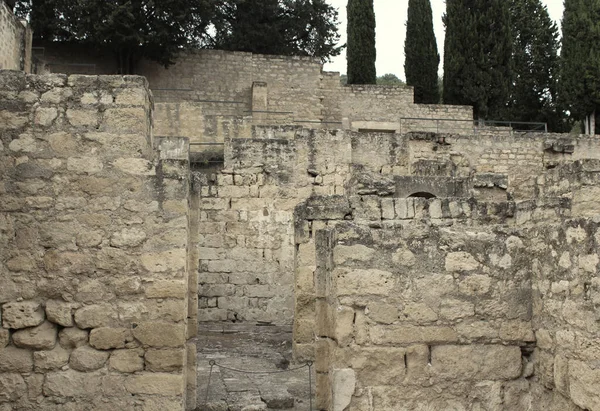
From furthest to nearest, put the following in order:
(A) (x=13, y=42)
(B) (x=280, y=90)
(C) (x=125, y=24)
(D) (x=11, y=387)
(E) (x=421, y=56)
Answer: (E) (x=421, y=56)
(B) (x=280, y=90)
(C) (x=125, y=24)
(A) (x=13, y=42)
(D) (x=11, y=387)

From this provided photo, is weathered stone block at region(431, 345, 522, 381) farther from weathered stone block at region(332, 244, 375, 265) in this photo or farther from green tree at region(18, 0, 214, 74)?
green tree at region(18, 0, 214, 74)

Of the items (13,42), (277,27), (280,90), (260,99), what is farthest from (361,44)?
(13,42)

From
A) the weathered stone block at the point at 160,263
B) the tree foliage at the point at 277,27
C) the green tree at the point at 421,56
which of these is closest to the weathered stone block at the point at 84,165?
the weathered stone block at the point at 160,263

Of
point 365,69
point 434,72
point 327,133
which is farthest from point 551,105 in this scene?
point 327,133

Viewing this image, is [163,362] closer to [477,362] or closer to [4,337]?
[4,337]

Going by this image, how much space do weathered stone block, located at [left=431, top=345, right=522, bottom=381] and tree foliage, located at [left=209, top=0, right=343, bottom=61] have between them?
22.1 metres

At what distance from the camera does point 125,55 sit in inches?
897

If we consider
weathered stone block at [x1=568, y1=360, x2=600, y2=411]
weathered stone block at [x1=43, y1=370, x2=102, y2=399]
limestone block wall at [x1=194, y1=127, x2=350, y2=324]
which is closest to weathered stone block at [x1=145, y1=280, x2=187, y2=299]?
weathered stone block at [x1=43, y1=370, x2=102, y2=399]

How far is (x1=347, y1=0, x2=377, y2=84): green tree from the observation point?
90.5ft

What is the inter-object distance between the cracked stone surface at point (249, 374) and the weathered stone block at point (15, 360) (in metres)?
1.35

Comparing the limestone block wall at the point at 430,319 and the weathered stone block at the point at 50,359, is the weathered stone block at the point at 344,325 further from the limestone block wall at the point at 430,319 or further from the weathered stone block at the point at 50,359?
the weathered stone block at the point at 50,359

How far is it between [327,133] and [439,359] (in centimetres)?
838

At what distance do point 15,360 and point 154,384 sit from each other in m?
0.99

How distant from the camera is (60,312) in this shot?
5.05 m
